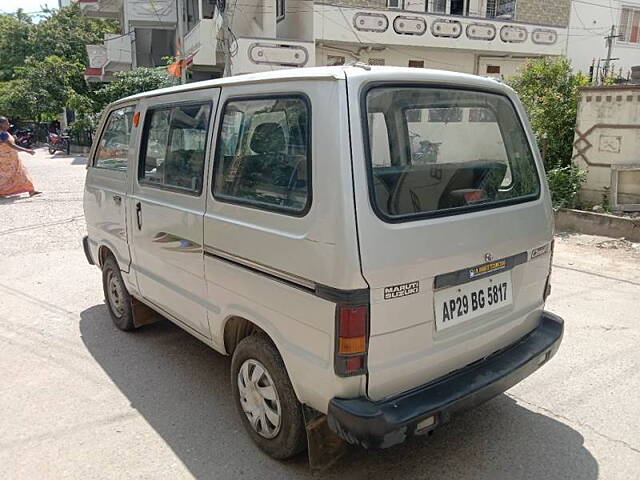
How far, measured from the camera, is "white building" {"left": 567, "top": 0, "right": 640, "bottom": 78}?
19609mm

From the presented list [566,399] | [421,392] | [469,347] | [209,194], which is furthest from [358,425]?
[566,399]

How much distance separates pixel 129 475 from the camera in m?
2.61

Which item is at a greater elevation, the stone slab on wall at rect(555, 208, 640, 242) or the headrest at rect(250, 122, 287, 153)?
the headrest at rect(250, 122, 287, 153)

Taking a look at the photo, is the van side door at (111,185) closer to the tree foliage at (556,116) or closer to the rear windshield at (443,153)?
the rear windshield at (443,153)

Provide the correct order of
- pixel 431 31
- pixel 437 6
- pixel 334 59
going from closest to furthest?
pixel 431 31
pixel 334 59
pixel 437 6

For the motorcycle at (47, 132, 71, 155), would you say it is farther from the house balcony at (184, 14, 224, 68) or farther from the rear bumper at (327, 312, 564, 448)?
the rear bumper at (327, 312, 564, 448)

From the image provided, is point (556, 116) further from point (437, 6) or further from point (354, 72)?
point (437, 6)

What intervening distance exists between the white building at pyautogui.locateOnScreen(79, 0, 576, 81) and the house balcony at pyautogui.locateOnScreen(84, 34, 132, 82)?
2.80 meters

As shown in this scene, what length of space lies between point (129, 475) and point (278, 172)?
1.72 m

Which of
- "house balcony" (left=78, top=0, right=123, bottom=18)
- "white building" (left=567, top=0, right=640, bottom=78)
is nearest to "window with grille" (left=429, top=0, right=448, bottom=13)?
"white building" (left=567, top=0, right=640, bottom=78)

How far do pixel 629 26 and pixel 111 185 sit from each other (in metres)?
23.9

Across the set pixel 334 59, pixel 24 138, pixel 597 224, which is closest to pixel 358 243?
pixel 597 224

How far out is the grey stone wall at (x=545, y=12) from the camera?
19078 millimetres

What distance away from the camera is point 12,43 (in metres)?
38.2
